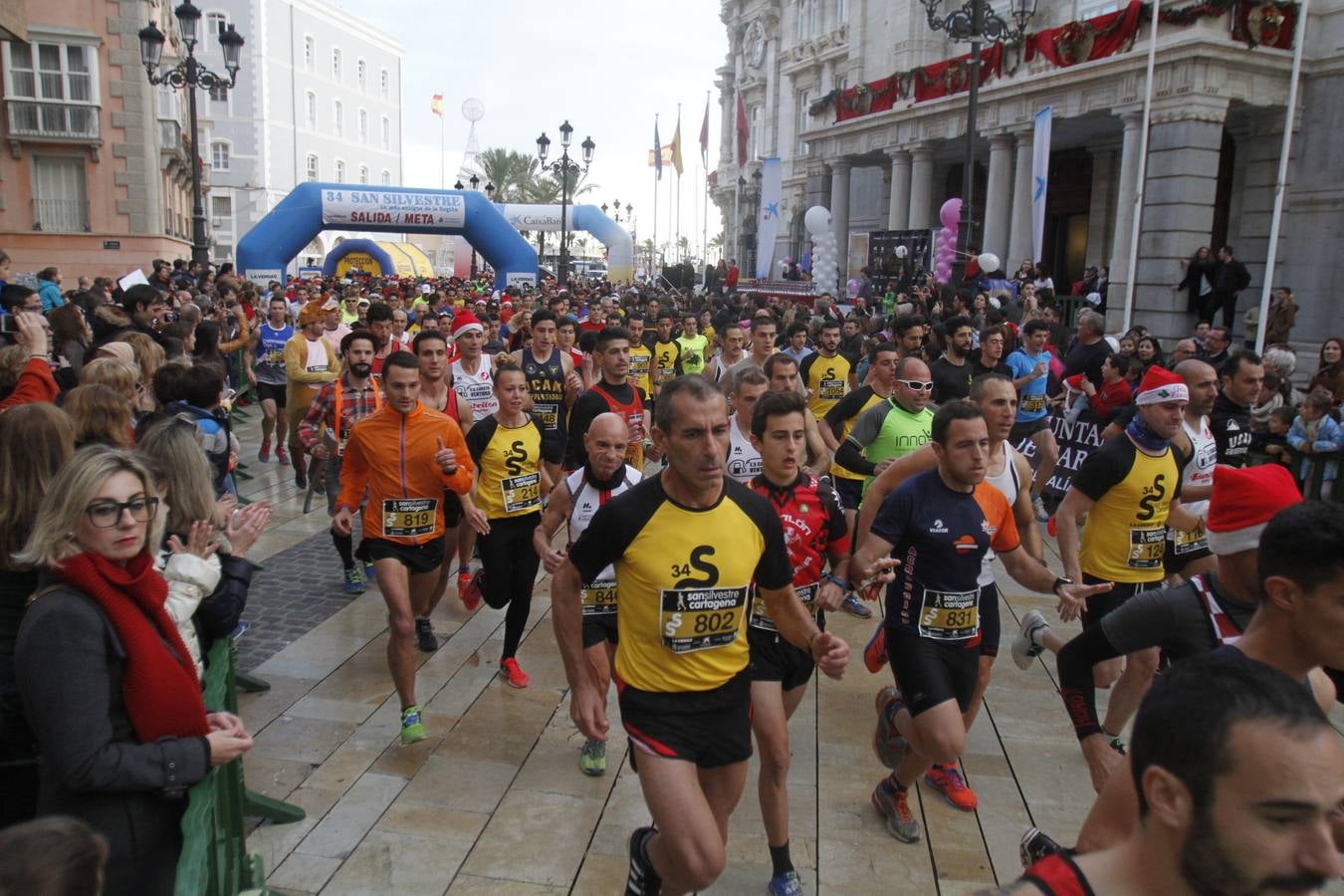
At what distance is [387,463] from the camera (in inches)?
219

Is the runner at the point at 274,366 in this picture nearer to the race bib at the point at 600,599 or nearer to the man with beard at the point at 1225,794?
the race bib at the point at 600,599

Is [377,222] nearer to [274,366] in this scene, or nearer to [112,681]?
[274,366]

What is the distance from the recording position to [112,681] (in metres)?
2.65

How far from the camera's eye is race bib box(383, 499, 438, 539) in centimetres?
543

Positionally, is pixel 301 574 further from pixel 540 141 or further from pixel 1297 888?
pixel 540 141

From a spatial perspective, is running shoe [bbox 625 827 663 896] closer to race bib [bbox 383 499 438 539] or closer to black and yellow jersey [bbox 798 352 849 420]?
race bib [bbox 383 499 438 539]

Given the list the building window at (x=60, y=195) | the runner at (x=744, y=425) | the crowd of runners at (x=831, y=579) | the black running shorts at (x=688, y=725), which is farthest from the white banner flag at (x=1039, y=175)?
the building window at (x=60, y=195)

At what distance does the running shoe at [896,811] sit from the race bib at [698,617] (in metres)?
1.57

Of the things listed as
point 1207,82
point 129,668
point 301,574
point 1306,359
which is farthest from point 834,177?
point 129,668

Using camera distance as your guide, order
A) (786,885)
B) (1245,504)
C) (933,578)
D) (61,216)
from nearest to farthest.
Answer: (1245,504) < (786,885) < (933,578) < (61,216)

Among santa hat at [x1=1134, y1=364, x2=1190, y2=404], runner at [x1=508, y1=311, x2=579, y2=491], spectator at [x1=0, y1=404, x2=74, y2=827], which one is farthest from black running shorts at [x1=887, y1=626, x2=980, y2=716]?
runner at [x1=508, y1=311, x2=579, y2=491]

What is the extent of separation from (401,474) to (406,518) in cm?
26

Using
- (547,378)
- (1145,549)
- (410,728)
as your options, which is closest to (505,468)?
(410,728)

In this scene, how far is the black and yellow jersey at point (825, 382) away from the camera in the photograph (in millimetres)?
9633
